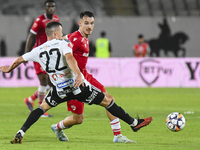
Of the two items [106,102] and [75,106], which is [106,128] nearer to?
[75,106]

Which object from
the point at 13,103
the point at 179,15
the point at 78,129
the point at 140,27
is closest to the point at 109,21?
the point at 140,27

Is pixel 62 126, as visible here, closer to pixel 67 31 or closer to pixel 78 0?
pixel 67 31

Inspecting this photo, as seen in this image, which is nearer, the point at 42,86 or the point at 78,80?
the point at 78,80

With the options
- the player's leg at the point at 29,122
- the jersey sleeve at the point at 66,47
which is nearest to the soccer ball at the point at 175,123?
the player's leg at the point at 29,122

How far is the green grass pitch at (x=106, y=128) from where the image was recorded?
5.64 m

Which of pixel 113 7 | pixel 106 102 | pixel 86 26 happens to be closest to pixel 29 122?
pixel 106 102

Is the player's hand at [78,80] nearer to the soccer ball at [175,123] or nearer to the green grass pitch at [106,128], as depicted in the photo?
the green grass pitch at [106,128]

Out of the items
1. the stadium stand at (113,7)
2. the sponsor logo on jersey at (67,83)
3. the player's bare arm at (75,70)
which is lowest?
the sponsor logo on jersey at (67,83)

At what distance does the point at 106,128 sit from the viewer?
294 inches

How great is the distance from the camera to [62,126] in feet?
20.5

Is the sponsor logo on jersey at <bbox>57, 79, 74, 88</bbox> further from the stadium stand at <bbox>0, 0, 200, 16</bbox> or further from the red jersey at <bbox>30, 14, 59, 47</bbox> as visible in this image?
the stadium stand at <bbox>0, 0, 200, 16</bbox>

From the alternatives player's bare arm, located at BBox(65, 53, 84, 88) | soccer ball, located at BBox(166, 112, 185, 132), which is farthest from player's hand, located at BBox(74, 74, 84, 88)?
soccer ball, located at BBox(166, 112, 185, 132)

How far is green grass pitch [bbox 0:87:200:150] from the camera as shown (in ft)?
18.5

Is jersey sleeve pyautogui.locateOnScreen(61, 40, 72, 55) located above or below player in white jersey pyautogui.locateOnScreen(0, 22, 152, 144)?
above
